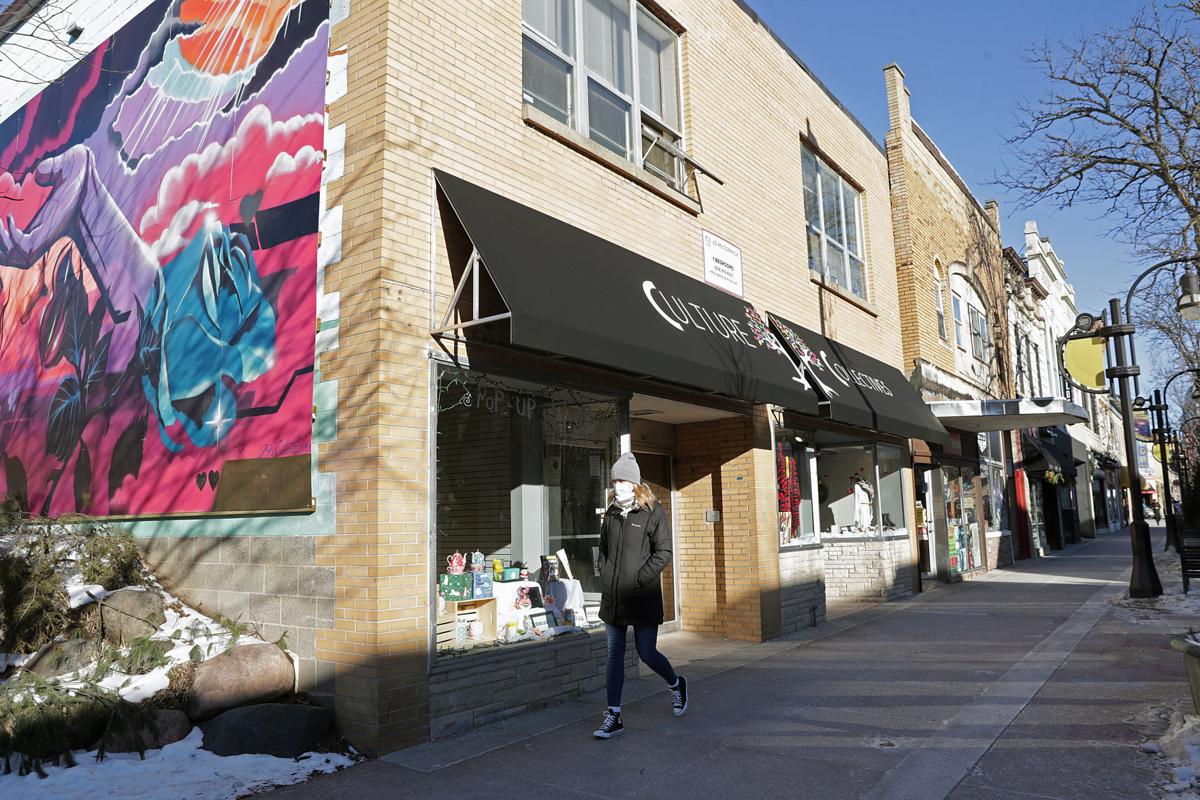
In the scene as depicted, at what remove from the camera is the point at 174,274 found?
748 centimetres

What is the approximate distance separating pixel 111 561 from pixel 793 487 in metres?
8.09

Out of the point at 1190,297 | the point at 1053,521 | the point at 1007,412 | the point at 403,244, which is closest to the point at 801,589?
the point at 1190,297

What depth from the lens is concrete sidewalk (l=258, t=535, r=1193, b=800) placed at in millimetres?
4855

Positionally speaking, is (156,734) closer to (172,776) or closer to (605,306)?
(172,776)

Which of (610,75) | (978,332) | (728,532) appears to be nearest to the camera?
(610,75)

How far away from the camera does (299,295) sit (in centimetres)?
638

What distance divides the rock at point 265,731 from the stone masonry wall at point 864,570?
10205 mm

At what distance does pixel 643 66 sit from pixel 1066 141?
10.7 m

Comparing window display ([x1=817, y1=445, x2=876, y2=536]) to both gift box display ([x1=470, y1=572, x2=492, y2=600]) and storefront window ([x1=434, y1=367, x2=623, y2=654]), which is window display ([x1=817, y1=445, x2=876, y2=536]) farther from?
gift box display ([x1=470, y1=572, x2=492, y2=600])

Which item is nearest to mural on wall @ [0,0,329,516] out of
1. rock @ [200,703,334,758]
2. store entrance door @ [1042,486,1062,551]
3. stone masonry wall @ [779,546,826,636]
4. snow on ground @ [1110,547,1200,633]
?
rock @ [200,703,334,758]

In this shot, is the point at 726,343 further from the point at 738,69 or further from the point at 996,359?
the point at 996,359

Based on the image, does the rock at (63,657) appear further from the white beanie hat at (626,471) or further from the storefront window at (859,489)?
the storefront window at (859,489)

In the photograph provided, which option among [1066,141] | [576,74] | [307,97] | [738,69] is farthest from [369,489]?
[1066,141]

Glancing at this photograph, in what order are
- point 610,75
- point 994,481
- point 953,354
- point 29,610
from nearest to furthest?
point 29,610
point 610,75
point 953,354
point 994,481
